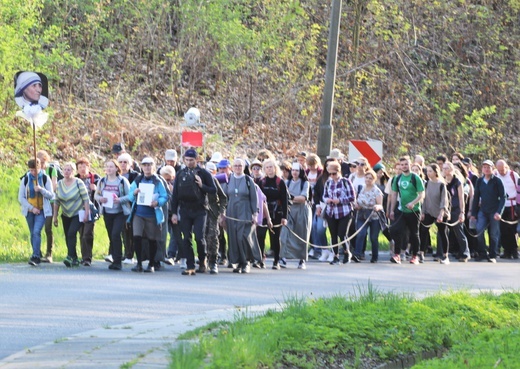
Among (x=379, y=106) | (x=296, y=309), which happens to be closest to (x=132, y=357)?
(x=296, y=309)

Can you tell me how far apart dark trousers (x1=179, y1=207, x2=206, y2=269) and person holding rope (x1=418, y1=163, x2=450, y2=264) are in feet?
18.1

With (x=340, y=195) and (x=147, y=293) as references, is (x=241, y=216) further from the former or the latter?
(x=147, y=293)

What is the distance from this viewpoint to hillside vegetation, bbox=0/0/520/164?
33531mm

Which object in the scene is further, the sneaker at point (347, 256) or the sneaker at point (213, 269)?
the sneaker at point (347, 256)

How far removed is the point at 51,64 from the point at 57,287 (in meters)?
16.4

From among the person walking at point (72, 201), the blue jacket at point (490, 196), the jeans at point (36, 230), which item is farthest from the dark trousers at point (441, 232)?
the jeans at point (36, 230)

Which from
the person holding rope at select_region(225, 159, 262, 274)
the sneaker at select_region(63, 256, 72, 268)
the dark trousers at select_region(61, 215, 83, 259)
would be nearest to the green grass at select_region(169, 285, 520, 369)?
the person holding rope at select_region(225, 159, 262, 274)

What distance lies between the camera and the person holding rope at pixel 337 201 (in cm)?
2262

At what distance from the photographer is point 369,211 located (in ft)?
77.2

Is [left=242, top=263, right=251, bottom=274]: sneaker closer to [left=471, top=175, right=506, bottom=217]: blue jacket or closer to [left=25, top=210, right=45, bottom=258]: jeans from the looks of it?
[left=25, top=210, right=45, bottom=258]: jeans

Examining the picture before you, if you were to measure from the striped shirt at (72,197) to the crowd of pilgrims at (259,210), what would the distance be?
16 mm

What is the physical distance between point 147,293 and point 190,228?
3.35m

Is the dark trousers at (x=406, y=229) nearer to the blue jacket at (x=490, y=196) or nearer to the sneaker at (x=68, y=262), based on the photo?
the blue jacket at (x=490, y=196)

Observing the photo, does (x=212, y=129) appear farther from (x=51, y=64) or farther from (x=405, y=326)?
(x=405, y=326)
